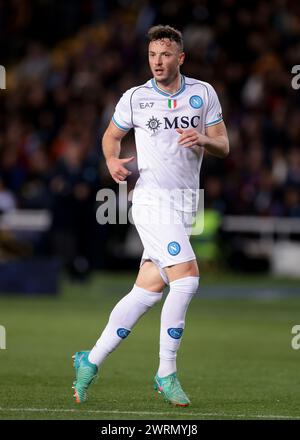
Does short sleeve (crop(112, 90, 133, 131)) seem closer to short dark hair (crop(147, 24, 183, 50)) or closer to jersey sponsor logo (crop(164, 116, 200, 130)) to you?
jersey sponsor logo (crop(164, 116, 200, 130))

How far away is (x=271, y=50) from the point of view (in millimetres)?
25609

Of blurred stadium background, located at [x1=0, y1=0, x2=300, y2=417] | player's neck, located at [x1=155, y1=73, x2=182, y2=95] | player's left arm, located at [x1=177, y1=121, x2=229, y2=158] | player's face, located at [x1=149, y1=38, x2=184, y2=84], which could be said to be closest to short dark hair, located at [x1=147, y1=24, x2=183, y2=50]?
player's face, located at [x1=149, y1=38, x2=184, y2=84]

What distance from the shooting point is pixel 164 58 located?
8734mm

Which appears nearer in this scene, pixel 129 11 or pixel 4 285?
pixel 4 285

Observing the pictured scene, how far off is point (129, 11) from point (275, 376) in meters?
19.7

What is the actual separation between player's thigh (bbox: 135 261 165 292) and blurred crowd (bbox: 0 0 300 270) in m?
13.1

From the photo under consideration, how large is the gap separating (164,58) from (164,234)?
1.21 metres

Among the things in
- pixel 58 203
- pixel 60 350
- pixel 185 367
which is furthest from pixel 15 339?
pixel 58 203

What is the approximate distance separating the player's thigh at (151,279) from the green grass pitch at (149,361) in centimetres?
79

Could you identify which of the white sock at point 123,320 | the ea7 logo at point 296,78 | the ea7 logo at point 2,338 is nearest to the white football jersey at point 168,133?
the white sock at point 123,320

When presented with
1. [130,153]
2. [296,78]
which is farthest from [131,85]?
[296,78]

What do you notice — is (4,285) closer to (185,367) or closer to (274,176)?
(274,176)

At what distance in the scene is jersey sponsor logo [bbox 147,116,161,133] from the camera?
8.84 m

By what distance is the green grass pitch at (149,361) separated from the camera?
8406 mm
